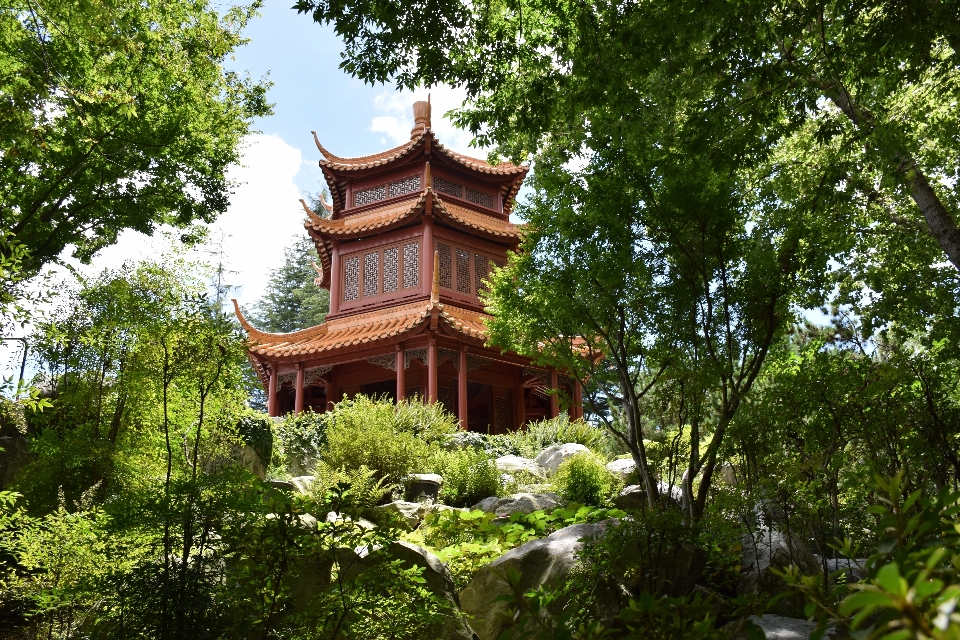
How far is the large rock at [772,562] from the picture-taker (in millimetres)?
5177

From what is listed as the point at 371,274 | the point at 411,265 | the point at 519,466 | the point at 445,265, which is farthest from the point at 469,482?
the point at 371,274

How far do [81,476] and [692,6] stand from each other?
6.01 m

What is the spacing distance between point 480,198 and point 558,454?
10.2 meters

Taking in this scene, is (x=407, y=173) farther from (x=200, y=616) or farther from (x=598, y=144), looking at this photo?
(x=200, y=616)

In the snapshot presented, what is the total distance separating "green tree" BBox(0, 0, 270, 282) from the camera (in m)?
7.11

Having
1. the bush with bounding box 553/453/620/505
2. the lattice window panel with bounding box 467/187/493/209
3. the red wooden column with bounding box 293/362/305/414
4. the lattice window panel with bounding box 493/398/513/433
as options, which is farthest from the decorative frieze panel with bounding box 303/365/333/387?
the bush with bounding box 553/453/620/505

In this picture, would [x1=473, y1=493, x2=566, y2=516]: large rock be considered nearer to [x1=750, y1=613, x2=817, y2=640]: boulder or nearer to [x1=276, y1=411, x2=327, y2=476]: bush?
[x1=750, y1=613, x2=817, y2=640]: boulder

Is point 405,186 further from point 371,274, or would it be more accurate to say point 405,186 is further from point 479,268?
point 479,268

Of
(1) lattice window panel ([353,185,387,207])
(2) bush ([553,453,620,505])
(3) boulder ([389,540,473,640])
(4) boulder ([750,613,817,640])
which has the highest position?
(1) lattice window panel ([353,185,387,207])

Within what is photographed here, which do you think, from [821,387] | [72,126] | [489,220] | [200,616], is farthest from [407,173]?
[200,616]

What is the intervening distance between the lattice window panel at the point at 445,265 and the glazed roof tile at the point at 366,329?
3.06 ft

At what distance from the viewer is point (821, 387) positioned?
5137 mm

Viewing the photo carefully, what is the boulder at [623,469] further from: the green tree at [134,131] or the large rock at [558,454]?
the green tree at [134,131]

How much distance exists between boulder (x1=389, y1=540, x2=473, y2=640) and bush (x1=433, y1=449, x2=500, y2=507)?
4.15 metres
